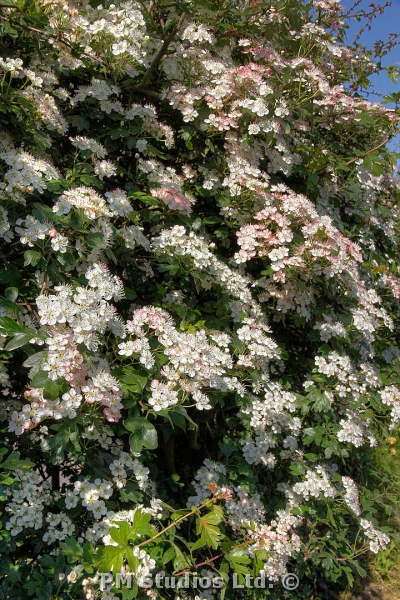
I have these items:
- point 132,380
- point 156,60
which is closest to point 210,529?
point 132,380

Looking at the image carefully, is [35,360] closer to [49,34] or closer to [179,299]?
[179,299]

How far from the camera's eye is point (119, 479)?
184cm

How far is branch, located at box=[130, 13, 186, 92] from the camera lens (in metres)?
2.13

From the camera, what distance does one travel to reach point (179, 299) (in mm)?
2184

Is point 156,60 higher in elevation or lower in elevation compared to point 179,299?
higher

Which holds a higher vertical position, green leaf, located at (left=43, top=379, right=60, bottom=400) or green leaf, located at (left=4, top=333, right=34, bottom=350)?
green leaf, located at (left=4, top=333, right=34, bottom=350)

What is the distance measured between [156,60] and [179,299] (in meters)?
0.96

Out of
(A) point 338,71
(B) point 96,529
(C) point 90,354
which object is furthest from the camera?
(A) point 338,71

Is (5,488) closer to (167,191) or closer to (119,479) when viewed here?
(119,479)

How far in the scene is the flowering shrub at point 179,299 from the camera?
1.61 metres

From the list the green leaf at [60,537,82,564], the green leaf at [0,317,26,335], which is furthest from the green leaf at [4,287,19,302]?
the green leaf at [60,537,82,564]

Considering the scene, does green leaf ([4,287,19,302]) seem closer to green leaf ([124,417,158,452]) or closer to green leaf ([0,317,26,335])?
green leaf ([0,317,26,335])

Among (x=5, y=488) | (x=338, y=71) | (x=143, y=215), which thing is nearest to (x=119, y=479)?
(x=5, y=488)

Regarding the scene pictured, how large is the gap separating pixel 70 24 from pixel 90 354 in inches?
50.3
